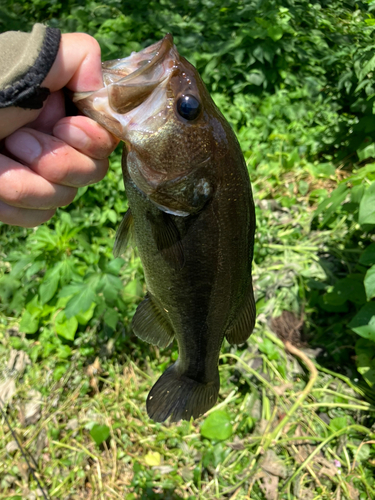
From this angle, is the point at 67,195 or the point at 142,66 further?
the point at 67,195

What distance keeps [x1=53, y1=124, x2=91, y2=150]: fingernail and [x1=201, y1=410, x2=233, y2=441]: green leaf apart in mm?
2027

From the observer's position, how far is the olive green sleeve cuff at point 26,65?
106 cm

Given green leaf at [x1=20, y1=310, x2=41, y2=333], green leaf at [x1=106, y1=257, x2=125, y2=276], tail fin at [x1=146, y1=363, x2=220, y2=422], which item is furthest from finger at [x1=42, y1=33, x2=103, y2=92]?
green leaf at [x1=20, y1=310, x2=41, y2=333]

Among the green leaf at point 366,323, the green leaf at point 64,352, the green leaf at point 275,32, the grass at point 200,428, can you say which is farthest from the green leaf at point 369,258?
the green leaf at point 275,32

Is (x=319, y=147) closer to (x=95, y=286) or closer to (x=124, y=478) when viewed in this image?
(x=95, y=286)

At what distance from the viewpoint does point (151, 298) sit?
1599 millimetres

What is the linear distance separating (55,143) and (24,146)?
0.32ft

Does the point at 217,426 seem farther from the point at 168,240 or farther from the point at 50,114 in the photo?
the point at 50,114

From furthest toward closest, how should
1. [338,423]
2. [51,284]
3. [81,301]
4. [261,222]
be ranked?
1. [261,222]
2. [51,284]
3. [338,423]
4. [81,301]

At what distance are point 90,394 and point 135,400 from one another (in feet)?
1.18

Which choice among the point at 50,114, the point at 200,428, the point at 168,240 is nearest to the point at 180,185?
the point at 168,240

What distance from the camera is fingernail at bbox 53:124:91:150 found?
122 centimetres

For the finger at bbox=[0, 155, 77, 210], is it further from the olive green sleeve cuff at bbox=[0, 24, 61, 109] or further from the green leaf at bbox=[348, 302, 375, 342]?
the green leaf at bbox=[348, 302, 375, 342]

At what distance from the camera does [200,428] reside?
2537 millimetres
